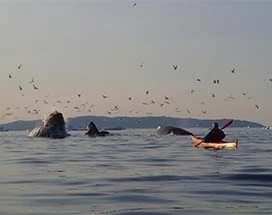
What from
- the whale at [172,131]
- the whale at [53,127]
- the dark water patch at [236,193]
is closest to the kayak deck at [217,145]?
the dark water patch at [236,193]

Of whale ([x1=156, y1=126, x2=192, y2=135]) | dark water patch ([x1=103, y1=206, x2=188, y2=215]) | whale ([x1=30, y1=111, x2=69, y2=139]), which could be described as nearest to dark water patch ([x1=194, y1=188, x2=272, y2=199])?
dark water patch ([x1=103, y1=206, x2=188, y2=215])

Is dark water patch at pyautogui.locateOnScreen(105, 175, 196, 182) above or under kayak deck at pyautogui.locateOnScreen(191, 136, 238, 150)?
above

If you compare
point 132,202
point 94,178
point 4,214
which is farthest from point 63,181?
point 4,214

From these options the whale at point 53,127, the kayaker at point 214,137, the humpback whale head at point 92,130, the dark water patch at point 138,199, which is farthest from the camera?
the humpback whale head at point 92,130

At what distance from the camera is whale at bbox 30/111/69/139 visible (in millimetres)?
66438

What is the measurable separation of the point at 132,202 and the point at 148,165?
11.0m

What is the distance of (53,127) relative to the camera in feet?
219

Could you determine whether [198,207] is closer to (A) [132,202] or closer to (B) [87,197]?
(A) [132,202]

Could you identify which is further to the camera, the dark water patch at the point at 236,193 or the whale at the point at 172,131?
the whale at the point at 172,131

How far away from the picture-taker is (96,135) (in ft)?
242

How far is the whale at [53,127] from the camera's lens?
66.4 m

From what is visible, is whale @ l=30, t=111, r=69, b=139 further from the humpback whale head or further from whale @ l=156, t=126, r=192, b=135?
whale @ l=156, t=126, r=192, b=135

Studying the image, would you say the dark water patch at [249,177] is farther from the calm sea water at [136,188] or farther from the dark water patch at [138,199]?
the dark water patch at [138,199]

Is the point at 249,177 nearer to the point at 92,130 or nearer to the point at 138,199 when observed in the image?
the point at 138,199
